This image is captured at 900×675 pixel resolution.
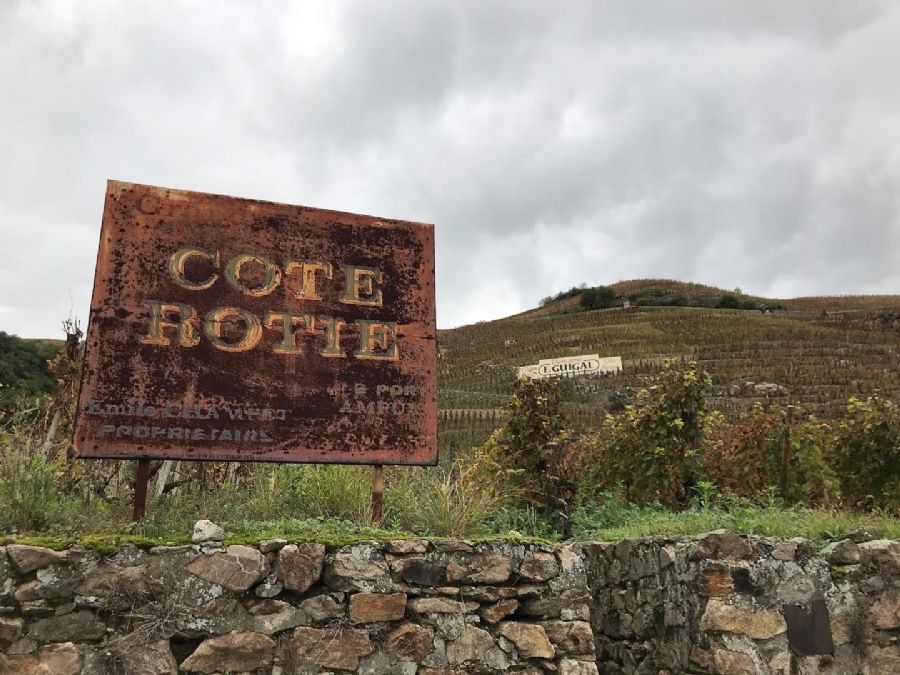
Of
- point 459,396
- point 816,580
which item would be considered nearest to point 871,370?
point 459,396

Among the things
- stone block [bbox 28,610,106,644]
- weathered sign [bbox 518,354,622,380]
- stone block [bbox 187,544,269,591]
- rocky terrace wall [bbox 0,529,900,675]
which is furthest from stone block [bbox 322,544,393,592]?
weathered sign [bbox 518,354,622,380]

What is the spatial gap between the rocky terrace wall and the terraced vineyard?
8.39 meters

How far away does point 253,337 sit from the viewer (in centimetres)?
482

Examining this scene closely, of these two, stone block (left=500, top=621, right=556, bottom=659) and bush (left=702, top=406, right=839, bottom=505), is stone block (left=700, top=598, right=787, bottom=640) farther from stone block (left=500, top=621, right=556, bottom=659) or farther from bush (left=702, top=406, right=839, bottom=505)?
bush (left=702, top=406, right=839, bottom=505)

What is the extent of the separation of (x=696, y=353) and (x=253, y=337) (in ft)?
122

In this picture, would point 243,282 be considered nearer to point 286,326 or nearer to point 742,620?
point 286,326

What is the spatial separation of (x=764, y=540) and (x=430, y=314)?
272 centimetres

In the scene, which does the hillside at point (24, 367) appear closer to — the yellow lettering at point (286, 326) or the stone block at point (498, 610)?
the yellow lettering at point (286, 326)

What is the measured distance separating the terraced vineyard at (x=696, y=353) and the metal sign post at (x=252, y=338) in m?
7.49

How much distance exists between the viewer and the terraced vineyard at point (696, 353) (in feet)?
86.7

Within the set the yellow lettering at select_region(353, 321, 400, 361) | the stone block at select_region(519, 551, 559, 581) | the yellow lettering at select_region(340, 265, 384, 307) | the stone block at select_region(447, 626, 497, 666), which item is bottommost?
the stone block at select_region(447, 626, 497, 666)

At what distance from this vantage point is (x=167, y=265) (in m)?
4.74

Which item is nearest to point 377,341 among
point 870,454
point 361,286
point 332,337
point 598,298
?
point 332,337

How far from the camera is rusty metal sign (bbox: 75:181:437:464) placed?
4477 mm
